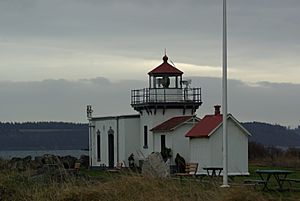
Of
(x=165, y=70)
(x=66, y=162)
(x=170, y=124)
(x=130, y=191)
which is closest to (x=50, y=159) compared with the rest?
(x=130, y=191)

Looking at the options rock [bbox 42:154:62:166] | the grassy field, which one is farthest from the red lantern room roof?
the grassy field

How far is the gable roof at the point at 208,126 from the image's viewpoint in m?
47.2

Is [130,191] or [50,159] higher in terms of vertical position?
[50,159]

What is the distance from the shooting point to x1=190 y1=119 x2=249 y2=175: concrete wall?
4755cm

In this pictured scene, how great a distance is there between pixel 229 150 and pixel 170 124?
261 inches

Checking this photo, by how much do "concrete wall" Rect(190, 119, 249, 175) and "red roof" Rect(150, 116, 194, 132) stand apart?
3.55 metres

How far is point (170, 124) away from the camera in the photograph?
174 ft

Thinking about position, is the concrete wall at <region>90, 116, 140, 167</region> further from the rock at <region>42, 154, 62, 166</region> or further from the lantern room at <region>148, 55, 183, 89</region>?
the rock at <region>42, 154, 62, 166</region>

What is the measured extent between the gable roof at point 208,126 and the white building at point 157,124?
45cm

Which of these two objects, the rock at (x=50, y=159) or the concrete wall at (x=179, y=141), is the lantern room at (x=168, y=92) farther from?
the rock at (x=50, y=159)

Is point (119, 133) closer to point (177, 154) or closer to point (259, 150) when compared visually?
point (177, 154)

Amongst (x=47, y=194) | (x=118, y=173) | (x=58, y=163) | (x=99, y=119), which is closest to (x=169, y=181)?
(x=118, y=173)

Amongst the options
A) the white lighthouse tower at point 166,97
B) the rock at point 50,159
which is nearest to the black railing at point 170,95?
the white lighthouse tower at point 166,97

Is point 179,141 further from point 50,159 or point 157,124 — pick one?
point 50,159
